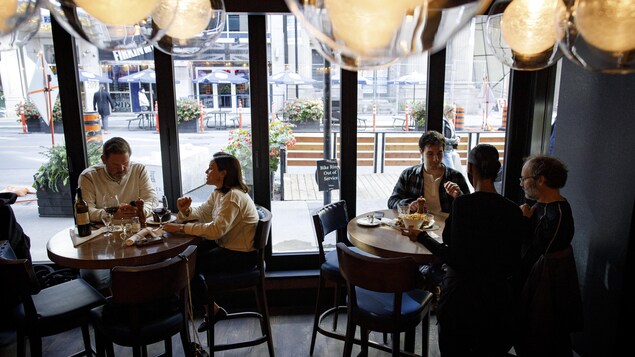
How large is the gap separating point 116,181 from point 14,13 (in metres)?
2.29

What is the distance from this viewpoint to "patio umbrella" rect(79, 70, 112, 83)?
10.9 feet

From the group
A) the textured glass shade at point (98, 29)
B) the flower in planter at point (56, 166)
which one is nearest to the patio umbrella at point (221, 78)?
the flower in planter at point (56, 166)

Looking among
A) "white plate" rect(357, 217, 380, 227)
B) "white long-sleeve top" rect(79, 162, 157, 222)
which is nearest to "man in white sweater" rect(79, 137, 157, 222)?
"white long-sleeve top" rect(79, 162, 157, 222)

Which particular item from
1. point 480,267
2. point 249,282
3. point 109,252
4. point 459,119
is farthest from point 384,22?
point 459,119

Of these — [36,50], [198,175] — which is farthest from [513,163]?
[36,50]

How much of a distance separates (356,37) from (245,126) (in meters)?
2.87

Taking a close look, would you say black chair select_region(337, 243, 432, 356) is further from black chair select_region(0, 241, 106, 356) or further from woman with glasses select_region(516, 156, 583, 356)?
black chair select_region(0, 241, 106, 356)

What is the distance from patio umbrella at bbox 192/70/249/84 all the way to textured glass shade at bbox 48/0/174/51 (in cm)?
239

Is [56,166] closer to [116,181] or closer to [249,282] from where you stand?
[116,181]

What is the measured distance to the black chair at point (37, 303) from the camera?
84.3 inches

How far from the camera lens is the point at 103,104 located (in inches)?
134

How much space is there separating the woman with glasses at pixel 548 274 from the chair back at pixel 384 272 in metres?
0.60

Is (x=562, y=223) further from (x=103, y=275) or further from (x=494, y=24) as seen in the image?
(x=103, y=275)

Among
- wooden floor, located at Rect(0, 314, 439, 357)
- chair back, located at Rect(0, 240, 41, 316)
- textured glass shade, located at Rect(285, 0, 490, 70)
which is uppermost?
textured glass shade, located at Rect(285, 0, 490, 70)
